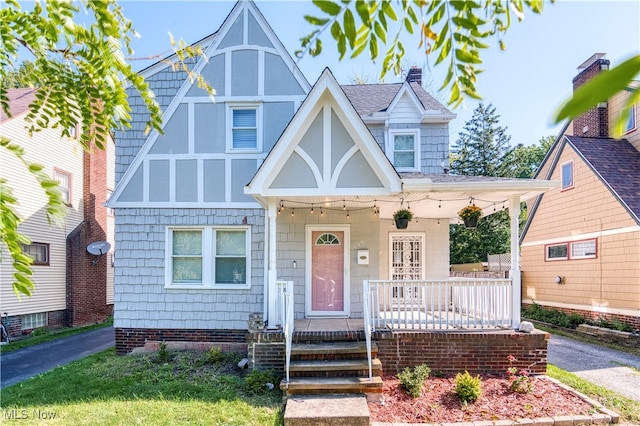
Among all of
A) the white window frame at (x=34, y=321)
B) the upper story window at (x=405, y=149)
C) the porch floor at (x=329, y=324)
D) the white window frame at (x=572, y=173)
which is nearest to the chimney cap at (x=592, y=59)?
the white window frame at (x=572, y=173)

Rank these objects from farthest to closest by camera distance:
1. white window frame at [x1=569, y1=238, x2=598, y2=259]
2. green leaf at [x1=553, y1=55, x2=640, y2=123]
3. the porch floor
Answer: white window frame at [x1=569, y1=238, x2=598, y2=259] → the porch floor → green leaf at [x1=553, y1=55, x2=640, y2=123]

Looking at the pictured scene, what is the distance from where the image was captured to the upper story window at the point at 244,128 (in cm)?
891

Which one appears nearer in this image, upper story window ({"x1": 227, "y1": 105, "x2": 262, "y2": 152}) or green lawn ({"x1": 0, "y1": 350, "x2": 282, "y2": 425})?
green lawn ({"x1": 0, "y1": 350, "x2": 282, "y2": 425})

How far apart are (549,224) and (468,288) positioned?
904 cm

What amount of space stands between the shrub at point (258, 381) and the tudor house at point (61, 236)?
8.53 metres

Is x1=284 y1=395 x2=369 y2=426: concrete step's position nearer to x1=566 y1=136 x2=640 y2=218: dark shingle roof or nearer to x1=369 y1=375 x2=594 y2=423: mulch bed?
x1=369 y1=375 x2=594 y2=423: mulch bed

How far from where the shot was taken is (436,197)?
782 cm

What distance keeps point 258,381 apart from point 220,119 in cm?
566

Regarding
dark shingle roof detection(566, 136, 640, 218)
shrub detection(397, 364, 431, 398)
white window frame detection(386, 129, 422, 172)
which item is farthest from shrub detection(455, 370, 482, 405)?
dark shingle roof detection(566, 136, 640, 218)

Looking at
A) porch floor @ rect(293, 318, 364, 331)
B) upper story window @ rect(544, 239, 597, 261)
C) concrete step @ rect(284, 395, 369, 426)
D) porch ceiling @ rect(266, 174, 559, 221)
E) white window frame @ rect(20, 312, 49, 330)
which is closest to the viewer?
concrete step @ rect(284, 395, 369, 426)

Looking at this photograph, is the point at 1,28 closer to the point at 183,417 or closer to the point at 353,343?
the point at 183,417

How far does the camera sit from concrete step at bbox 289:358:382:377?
6.33 metres

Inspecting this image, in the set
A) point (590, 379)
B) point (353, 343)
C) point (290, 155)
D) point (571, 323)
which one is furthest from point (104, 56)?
point (571, 323)

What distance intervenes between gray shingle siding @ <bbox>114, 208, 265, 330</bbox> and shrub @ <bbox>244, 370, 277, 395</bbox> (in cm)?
215
